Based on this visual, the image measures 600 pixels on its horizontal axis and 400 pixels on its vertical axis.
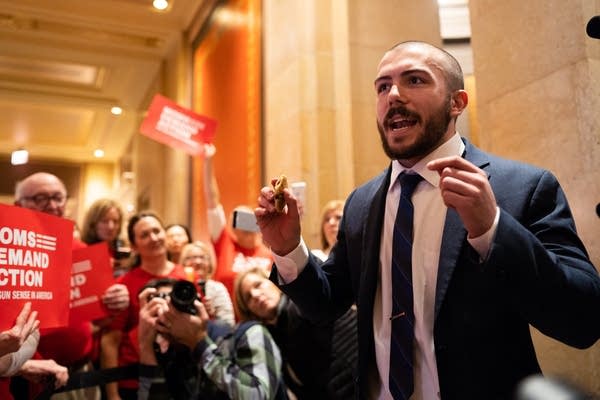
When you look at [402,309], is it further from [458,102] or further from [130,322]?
[130,322]

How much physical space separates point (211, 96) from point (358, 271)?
5556mm

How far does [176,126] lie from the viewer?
3822 mm

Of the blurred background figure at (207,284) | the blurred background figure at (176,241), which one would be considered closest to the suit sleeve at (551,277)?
the blurred background figure at (207,284)

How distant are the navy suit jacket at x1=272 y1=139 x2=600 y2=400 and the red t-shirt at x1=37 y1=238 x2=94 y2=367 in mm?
1434

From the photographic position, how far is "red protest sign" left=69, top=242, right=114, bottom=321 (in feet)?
7.82

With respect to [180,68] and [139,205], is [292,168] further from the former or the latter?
[139,205]

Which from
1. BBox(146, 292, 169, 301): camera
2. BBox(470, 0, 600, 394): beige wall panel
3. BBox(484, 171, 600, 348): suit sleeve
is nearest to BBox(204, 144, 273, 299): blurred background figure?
BBox(146, 292, 169, 301): camera

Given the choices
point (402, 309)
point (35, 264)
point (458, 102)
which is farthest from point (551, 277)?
point (35, 264)

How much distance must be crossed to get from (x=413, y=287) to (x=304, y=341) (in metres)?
1.19

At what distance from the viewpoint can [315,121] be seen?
3.96m

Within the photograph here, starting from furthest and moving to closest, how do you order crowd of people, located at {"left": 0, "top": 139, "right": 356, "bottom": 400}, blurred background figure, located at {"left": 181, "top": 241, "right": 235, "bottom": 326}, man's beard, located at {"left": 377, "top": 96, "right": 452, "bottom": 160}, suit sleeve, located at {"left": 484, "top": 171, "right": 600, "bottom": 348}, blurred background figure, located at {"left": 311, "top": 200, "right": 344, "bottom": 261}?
blurred background figure, located at {"left": 311, "top": 200, "right": 344, "bottom": 261} < blurred background figure, located at {"left": 181, "top": 241, "right": 235, "bottom": 326} < crowd of people, located at {"left": 0, "top": 139, "right": 356, "bottom": 400} < man's beard, located at {"left": 377, "top": 96, "right": 452, "bottom": 160} < suit sleeve, located at {"left": 484, "top": 171, "right": 600, "bottom": 348}

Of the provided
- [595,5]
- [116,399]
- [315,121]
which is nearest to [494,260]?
[595,5]

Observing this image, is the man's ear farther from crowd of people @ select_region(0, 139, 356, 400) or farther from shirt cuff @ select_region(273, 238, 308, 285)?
crowd of people @ select_region(0, 139, 356, 400)

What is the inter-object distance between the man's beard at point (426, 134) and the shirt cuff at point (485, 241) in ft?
1.12
